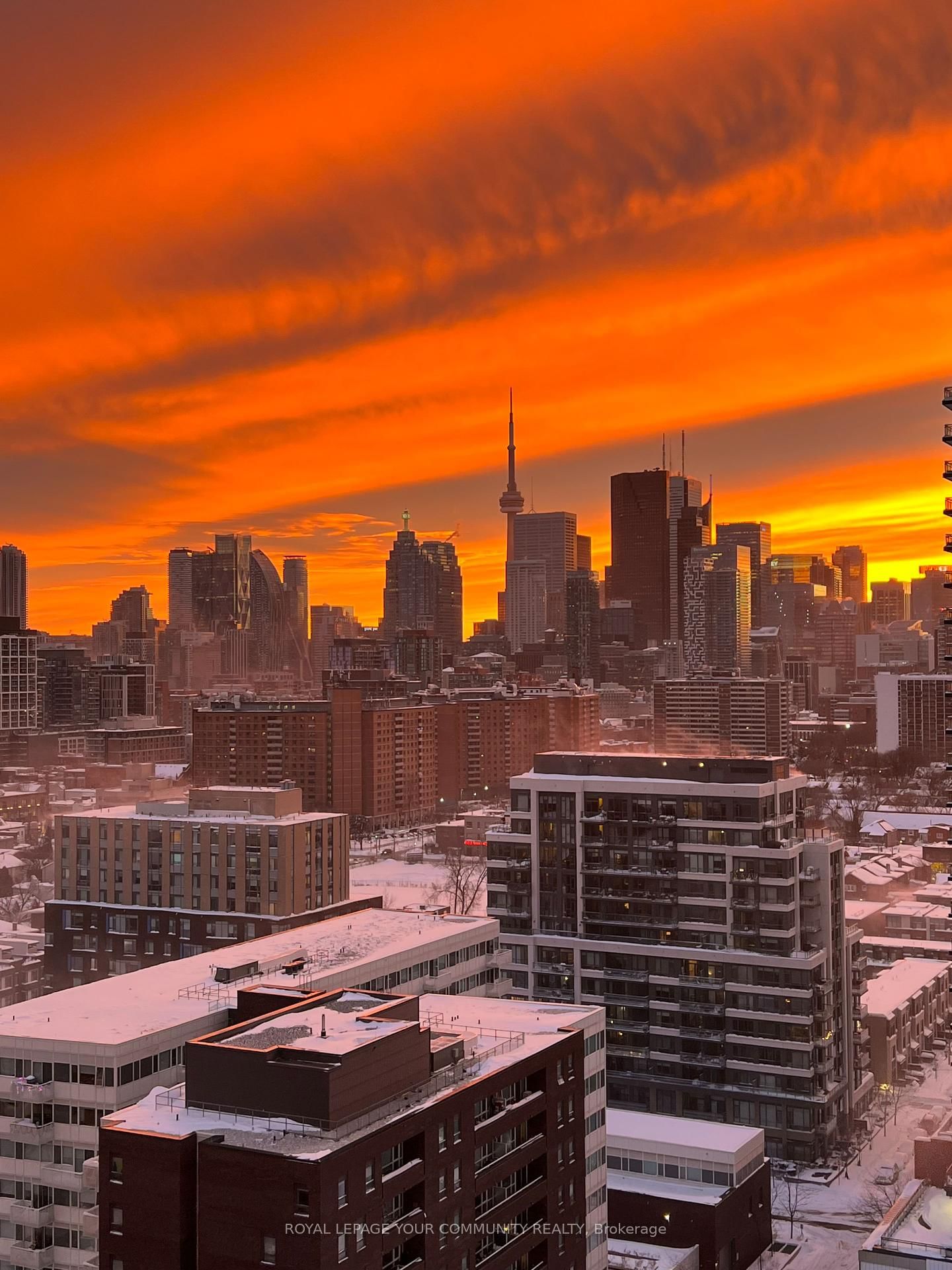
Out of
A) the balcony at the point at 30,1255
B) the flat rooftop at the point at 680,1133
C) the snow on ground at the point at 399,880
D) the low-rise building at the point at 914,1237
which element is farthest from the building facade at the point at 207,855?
the low-rise building at the point at 914,1237

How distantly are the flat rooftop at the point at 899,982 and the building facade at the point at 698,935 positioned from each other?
3.32m

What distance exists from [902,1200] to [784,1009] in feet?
57.8

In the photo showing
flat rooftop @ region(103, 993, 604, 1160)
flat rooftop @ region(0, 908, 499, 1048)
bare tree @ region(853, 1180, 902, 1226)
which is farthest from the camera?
bare tree @ region(853, 1180, 902, 1226)

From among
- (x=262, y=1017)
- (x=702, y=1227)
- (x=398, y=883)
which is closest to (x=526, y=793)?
(x=702, y=1227)

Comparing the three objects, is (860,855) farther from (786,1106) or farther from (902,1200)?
(902,1200)

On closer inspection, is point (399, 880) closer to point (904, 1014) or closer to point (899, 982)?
point (899, 982)

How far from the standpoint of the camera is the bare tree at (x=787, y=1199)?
159 feet

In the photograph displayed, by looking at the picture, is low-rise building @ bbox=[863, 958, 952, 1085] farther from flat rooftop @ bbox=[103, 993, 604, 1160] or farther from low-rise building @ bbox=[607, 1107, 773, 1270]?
flat rooftop @ bbox=[103, 993, 604, 1160]

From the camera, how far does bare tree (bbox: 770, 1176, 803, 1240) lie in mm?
48594

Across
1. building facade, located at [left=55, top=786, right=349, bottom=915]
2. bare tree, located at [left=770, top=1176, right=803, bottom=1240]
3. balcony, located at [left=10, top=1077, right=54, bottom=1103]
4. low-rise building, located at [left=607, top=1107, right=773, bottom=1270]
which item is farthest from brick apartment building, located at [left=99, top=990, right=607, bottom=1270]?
building facade, located at [left=55, top=786, right=349, bottom=915]

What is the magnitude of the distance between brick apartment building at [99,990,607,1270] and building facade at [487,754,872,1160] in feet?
78.4

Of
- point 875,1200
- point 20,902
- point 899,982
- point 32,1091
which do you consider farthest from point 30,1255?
point 20,902

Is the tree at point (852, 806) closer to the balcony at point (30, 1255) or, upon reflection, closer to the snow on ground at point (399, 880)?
the snow on ground at point (399, 880)

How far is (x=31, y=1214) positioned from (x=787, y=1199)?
96.3 feet
